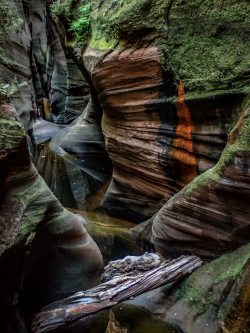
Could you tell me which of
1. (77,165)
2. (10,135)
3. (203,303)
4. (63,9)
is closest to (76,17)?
(63,9)

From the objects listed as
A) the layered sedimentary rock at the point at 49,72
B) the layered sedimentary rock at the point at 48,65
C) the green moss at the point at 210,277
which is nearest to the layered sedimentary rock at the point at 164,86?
the green moss at the point at 210,277

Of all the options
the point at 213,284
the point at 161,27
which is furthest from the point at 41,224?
the point at 161,27

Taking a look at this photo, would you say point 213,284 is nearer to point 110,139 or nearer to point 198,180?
point 198,180

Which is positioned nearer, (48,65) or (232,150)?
(232,150)

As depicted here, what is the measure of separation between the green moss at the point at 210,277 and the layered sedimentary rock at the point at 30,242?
1.32 m

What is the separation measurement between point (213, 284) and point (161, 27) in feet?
14.2

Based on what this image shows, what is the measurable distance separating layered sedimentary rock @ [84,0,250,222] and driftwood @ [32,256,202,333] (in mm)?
1869

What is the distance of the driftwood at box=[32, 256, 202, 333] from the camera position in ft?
13.8

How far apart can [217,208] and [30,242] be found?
2.44 meters

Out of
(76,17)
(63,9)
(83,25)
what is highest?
(63,9)

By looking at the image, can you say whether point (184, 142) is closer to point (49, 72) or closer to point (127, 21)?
point (127, 21)

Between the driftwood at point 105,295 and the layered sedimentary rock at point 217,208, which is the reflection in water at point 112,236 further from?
the driftwood at point 105,295

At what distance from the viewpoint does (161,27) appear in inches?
260

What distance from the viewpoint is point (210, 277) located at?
15.1ft
